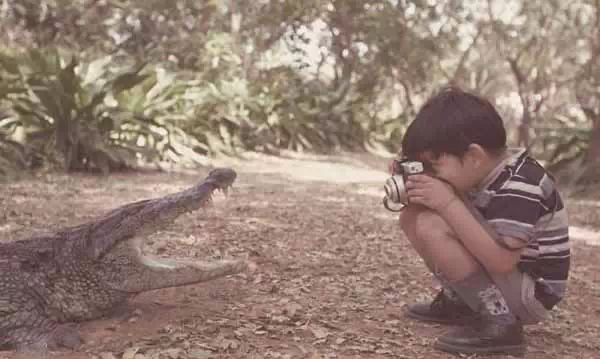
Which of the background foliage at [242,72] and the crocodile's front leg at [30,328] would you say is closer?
the crocodile's front leg at [30,328]

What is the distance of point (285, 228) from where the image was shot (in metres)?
4.48

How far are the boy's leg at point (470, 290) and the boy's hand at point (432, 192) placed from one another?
0.21 ft

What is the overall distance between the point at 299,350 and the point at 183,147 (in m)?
5.95

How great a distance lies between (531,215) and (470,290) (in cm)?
33

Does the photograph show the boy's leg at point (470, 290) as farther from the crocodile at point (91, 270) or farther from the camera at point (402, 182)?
the crocodile at point (91, 270)

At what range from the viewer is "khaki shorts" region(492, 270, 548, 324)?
2203 mm

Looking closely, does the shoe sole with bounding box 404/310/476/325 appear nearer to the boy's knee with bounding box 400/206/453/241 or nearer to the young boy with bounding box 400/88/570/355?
the young boy with bounding box 400/88/570/355

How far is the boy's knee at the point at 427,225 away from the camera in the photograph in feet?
7.09

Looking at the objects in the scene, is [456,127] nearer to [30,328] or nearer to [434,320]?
[434,320]

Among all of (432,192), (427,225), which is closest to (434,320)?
(427,225)

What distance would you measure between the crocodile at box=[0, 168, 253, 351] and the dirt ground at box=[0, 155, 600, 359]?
0.37 feet

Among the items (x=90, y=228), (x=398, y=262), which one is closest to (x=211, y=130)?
(x=398, y=262)

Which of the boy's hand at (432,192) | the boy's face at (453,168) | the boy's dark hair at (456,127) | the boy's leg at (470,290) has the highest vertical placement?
the boy's dark hair at (456,127)

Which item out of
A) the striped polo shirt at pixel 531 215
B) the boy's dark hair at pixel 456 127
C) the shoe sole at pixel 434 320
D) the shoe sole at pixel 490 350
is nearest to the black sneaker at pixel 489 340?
the shoe sole at pixel 490 350
